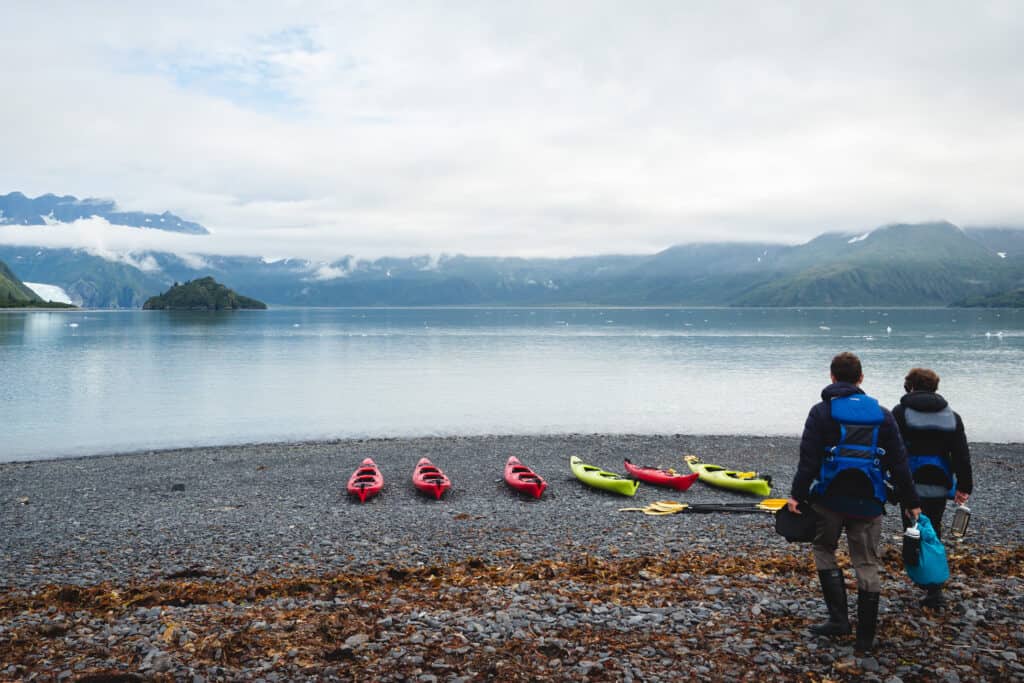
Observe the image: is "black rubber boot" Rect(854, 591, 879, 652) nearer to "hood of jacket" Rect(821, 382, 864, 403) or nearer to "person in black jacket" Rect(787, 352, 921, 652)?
"person in black jacket" Rect(787, 352, 921, 652)

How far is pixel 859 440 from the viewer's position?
27.4ft

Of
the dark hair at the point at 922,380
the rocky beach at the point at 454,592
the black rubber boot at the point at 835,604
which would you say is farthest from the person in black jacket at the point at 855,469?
the dark hair at the point at 922,380

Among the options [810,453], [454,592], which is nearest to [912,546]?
[810,453]

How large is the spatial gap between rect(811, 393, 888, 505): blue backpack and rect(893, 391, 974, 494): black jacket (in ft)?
5.07

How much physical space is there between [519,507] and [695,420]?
28035 millimetres

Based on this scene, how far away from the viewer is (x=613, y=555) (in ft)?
47.7

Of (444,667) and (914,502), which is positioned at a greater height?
(914,502)

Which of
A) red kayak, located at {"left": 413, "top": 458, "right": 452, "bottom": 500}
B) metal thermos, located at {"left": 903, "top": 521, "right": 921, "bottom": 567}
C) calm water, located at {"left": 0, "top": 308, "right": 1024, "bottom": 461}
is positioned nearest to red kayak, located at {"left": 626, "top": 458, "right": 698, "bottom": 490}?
red kayak, located at {"left": 413, "top": 458, "right": 452, "bottom": 500}

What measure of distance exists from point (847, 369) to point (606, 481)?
15069 mm

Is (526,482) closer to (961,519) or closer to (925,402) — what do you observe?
(961,519)

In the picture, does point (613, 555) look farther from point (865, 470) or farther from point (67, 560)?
point (67, 560)

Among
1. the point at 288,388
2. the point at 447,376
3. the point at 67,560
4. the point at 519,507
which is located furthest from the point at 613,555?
the point at 447,376

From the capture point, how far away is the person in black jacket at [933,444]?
9578mm

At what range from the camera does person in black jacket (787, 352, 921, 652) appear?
835cm
